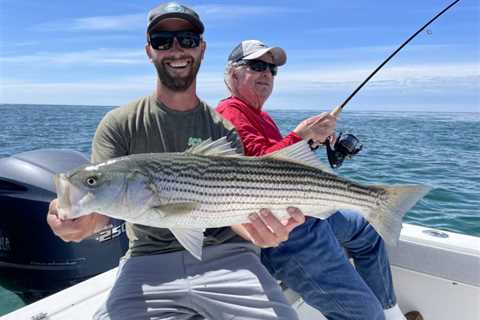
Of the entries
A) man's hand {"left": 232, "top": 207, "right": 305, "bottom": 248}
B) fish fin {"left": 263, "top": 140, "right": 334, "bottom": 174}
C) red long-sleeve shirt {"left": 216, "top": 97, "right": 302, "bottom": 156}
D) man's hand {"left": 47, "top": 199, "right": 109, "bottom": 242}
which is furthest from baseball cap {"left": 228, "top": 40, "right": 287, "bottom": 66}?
man's hand {"left": 47, "top": 199, "right": 109, "bottom": 242}

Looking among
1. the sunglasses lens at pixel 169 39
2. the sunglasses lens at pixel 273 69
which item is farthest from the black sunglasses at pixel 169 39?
the sunglasses lens at pixel 273 69

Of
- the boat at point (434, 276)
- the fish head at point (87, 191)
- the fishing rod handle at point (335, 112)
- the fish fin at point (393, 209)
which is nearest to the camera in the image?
the fish head at point (87, 191)

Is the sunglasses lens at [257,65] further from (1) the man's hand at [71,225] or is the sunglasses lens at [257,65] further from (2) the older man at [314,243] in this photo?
(1) the man's hand at [71,225]

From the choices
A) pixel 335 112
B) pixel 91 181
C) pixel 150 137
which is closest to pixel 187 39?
pixel 150 137

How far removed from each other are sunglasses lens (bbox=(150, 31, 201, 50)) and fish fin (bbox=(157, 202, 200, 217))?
1.26 metres

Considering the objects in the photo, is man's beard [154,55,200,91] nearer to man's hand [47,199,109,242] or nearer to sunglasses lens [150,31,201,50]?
sunglasses lens [150,31,201,50]

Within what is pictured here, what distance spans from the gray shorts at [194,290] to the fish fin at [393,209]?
0.75m

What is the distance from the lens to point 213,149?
102 inches

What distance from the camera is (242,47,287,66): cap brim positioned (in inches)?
162

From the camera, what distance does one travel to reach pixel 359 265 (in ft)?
12.1

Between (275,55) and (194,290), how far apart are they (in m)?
2.42

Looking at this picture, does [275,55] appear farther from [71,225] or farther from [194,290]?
[71,225]

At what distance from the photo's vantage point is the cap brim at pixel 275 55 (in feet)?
13.5

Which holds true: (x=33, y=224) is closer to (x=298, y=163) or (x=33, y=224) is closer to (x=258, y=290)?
(x=258, y=290)
